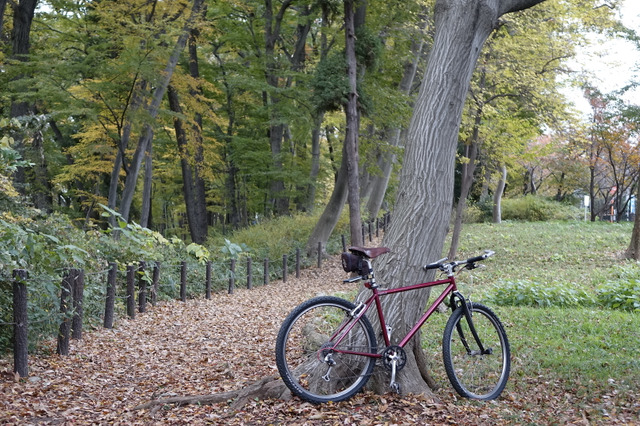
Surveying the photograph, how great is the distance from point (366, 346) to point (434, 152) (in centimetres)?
168

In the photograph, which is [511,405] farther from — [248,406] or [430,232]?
[248,406]

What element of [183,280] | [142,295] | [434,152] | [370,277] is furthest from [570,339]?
[183,280]

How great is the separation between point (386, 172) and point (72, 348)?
52.5 ft

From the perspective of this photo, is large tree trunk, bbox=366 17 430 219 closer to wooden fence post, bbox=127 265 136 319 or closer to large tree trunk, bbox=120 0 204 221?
large tree trunk, bbox=120 0 204 221

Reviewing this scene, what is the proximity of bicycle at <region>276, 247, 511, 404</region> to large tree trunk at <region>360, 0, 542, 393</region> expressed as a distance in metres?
0.18

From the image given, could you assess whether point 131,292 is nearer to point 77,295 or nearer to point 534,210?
point 77,295

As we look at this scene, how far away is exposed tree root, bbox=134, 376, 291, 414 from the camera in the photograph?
4328 mm

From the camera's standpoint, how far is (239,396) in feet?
14.5

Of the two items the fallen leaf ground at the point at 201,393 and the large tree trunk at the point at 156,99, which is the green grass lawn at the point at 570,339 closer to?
the fallen leaf ground at the point at 201,393

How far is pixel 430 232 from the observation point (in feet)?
15.4

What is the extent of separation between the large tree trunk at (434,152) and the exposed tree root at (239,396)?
3.64ft

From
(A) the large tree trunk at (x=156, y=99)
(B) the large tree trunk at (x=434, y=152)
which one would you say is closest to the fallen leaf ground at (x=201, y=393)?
(B) the large tree trunk at (x=434, y=152)

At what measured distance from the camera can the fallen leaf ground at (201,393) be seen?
4.07 m

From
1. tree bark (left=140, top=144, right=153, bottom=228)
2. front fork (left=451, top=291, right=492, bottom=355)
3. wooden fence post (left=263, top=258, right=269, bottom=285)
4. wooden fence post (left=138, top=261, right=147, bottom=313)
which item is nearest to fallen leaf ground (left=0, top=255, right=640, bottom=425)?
front fork (left=451, top=291, right=492, bottom=355)
